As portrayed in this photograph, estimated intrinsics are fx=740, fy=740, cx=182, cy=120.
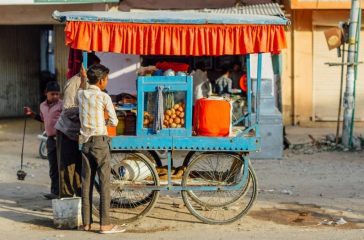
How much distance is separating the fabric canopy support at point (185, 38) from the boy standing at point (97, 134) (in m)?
0.49

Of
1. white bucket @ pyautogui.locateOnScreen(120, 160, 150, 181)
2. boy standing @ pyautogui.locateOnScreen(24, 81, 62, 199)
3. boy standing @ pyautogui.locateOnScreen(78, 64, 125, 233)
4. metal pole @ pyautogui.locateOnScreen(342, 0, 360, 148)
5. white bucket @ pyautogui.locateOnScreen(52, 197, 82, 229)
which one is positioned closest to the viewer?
boy standing @ pyautogui.locateOnScreen(78, 64, 125, 233)

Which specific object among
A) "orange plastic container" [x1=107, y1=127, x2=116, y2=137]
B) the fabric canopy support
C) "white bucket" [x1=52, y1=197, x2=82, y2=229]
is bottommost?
"white bucket" [x1=52, y1=197, x2=82, y2=229]

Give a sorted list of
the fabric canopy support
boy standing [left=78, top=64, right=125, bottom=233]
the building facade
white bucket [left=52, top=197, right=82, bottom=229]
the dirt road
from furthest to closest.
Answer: the building facade, the fabric canopy support, white bucket [left=52, top=197, right=82, bottom=229], the dirt road, boy standing [left=78, top=64, right=125, bottom=233]

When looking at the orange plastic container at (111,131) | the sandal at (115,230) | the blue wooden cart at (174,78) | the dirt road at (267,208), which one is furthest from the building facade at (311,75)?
the sandal at (115,230)

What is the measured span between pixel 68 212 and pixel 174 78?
1872 mm

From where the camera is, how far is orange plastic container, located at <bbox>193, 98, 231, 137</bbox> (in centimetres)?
820

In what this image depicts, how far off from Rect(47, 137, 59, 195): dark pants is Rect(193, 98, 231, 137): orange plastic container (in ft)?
6.82

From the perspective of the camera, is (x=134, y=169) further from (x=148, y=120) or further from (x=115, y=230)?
(x=115, y=230)

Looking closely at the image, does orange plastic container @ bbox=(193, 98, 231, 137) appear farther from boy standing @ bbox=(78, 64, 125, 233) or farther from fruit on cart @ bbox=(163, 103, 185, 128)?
boy standing @ bbox=(78, 64, 125, 233)

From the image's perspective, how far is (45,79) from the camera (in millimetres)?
21688

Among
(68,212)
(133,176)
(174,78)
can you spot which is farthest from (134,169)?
(174,78)

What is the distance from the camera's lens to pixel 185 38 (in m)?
8.25

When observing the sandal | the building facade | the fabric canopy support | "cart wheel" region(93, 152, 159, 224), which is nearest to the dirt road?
the sandal

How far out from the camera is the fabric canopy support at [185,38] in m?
8.20
